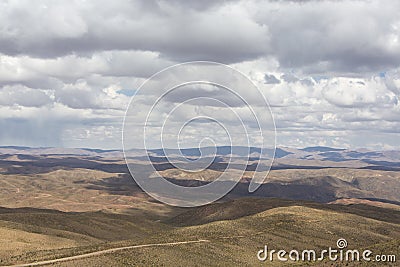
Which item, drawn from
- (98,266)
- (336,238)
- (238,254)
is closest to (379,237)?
(336,238)

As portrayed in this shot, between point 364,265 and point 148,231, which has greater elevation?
point 364,265

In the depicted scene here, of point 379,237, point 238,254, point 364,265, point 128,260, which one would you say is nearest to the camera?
point 364,265

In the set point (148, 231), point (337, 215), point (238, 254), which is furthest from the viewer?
point (148, 231)

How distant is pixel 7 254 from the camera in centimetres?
9681

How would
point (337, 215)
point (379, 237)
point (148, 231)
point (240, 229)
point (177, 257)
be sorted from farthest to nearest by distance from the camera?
point (148, 231) → point (337, 215) → point (379, 237) → point (240, 229) → point (177, 257)

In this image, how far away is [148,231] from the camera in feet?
579

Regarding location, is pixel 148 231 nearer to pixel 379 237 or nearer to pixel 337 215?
pixel 337 215

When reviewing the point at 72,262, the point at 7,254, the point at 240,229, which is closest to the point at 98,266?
the point at 72,262

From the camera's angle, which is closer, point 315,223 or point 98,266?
point 98,266

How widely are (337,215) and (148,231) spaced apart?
68159mm

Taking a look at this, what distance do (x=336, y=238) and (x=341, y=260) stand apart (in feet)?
190

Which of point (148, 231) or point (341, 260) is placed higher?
point (341, 260)

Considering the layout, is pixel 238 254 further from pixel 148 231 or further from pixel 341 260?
pixel 148 231

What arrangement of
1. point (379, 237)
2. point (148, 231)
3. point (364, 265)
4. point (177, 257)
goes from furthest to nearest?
point (148, 231), point (379, 237), point (177, 257), point (364, 265)
